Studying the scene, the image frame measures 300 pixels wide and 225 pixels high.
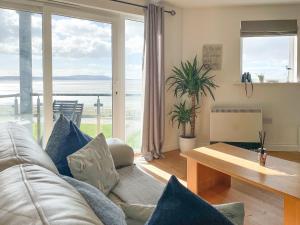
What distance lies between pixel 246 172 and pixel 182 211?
1.60 metres

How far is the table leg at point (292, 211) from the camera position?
68.4 inches

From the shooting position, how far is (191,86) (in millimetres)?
4082

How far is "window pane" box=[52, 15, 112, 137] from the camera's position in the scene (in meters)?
3.45

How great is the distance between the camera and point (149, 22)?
3.86m

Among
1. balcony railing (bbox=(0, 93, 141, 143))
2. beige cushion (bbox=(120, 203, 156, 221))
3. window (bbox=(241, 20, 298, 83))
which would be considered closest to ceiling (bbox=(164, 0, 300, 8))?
window (bbox=(241, 20, 298, 83))

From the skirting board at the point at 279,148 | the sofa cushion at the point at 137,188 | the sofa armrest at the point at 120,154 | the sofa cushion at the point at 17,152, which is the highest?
the sofa cushion at the point at 17,152

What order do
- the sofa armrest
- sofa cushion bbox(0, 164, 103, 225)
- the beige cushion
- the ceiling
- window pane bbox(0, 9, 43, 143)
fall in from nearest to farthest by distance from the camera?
1. sofa cushion bbox(0, 164, 103, 225)
2. the beige cushion
3. the sofa armrest
4. window pane bbox(0, 9, 43, 143)
5. the ceiling

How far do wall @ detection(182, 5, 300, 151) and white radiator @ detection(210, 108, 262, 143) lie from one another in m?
0.27

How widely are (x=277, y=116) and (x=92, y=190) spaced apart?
13.3 ft

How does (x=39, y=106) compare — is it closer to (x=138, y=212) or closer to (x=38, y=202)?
(x=138, y=212)

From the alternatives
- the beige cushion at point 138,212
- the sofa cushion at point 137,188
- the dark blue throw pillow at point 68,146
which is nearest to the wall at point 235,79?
the sofa cushion at point 137,188

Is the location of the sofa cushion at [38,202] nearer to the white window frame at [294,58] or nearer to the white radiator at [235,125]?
the white radiator at [235,125]

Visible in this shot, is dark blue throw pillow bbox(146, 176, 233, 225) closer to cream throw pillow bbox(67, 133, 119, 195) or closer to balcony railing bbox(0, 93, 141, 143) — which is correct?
cream throw pillow bbox(67, 133, 119, 195)

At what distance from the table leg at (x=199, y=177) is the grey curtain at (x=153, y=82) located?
1.23 meters
